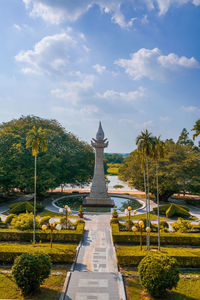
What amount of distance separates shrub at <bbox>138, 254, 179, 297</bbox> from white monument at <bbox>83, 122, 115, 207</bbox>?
20091mm

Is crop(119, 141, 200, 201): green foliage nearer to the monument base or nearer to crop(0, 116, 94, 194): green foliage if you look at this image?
the monument base

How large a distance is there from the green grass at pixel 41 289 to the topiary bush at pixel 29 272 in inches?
15.0

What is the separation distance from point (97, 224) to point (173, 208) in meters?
9.41

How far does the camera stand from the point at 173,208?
24.8 meters

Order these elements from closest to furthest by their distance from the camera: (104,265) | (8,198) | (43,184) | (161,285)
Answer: (161,285) → (104,265) → (43,184) → (8,198)

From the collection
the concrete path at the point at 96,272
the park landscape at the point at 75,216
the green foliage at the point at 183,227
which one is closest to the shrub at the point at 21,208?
the park landscape at the point at 75,216

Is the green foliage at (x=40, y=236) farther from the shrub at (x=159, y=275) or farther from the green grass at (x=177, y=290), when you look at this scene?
the shrub at (x=159, y=275)

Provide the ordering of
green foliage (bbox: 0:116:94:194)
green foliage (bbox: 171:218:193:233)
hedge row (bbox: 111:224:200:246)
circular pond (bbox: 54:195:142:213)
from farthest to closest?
green foliage (bbox: 0:116:94:194) < circular pond (bbox: 54:195:142:213) < green foliage (bbox: 171:218:193:233) < hedge row (bbox: 111:224:200:246)

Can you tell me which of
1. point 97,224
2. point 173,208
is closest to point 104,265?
point 97,224

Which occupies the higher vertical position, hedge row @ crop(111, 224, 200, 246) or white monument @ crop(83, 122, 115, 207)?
white monument @ crop(83, 122, 115, 207)

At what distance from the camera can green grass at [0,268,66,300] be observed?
961cm

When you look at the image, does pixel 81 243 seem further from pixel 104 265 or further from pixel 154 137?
pixel 154 137

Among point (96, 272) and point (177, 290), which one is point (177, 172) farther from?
point (96, 272)

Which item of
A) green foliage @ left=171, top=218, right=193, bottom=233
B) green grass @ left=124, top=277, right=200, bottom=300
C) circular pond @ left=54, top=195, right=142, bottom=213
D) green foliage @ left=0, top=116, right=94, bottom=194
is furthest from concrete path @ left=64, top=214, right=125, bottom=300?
green foliage @ left=0, top=116, right=94, bottom=194
